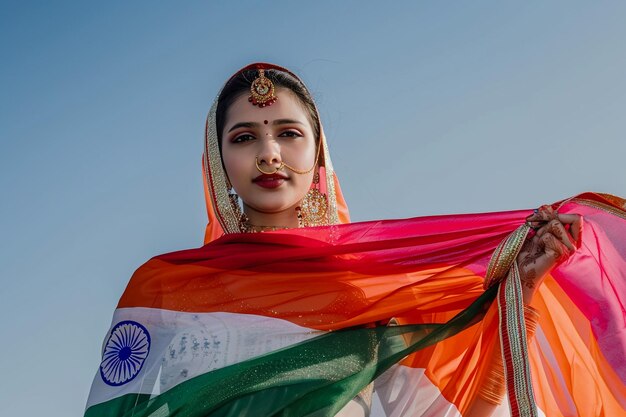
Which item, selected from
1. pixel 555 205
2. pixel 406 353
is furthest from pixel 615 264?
pixel 406 353

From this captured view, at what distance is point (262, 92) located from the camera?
3885 millimetres

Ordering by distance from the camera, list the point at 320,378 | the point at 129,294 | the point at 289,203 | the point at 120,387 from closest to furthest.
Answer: the point at 320,378 → the point at 120,387 → the point at 129,294 → the point at 289,203

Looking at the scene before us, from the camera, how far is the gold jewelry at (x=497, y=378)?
3.09 m

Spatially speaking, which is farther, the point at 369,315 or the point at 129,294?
the point at 129,294

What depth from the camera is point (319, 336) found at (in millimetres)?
3166

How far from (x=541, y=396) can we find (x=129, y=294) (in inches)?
61.7

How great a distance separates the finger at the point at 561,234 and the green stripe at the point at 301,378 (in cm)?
30

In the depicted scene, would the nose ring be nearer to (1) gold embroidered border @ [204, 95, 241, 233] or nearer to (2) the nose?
(2) the nose

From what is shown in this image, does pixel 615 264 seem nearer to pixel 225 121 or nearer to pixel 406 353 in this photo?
pixel 406 353

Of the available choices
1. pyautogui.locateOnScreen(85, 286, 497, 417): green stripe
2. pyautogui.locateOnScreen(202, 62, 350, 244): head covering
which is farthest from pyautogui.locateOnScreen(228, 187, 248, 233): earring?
pyautogui.locateOnScreen(85, 286, 497, 417): green stripe

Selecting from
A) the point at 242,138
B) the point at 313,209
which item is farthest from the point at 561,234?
the point at 242,138

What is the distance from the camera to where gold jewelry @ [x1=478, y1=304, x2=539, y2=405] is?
309cm

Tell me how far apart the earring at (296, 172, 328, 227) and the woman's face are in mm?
39

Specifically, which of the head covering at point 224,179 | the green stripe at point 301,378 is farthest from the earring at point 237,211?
the green stripe at point 301,378
